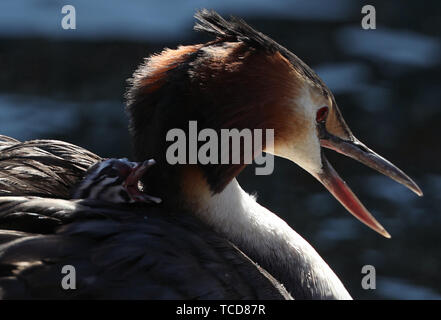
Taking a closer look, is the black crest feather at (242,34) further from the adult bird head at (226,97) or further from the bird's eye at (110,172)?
the bird's eye at (110,172)

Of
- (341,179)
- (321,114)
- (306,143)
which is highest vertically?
(321,114)

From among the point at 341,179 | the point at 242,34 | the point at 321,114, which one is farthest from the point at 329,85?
the point at 242,34

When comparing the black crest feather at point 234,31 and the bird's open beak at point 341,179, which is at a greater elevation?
the black crest feather at point 234,31

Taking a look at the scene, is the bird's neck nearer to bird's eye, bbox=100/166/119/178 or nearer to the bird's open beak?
the bird's open beak

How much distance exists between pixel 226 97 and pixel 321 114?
1.60 ft

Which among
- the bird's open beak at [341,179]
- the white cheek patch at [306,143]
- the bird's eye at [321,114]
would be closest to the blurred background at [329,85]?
the bird's open beak at [341,179]

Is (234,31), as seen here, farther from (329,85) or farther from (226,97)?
(329,85)

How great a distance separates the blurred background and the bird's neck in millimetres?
1802

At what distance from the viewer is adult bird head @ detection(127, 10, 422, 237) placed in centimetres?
Result: 368

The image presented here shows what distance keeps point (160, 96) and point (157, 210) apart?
44cm

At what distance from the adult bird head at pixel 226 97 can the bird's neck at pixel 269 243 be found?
0.14 m

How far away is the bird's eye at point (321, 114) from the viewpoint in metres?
3.98

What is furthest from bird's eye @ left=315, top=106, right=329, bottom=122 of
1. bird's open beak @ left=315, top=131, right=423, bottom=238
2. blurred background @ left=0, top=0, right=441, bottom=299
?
blurred background @ left=0, top=0, right=441, bottom=299

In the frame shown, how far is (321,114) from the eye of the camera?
4000 mm
